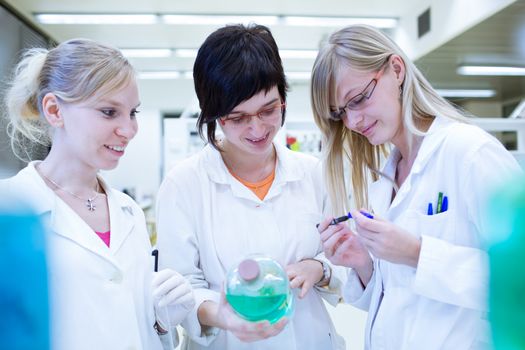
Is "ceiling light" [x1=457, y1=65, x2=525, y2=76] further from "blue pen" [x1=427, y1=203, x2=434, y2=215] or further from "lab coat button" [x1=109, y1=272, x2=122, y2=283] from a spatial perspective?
"lab coat button" [x1=109, y1=272, x2=122, y2=283]

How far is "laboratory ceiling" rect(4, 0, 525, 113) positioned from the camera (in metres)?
5.13

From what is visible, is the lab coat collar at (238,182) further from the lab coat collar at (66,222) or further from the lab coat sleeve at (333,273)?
the lab coat collar at (66,222)

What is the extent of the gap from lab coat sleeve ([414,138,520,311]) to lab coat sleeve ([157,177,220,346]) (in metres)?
0.62

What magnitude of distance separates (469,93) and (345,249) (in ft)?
30.5

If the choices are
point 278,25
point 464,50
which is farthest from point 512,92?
point 278,25

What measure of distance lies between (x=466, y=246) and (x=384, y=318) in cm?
30

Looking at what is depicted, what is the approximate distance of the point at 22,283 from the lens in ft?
1.05

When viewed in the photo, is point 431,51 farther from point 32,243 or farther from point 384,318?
point 32,243

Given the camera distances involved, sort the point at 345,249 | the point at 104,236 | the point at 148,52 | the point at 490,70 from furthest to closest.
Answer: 1. the point at 148,52
2. the point at 490,70
3. the point at 345,249
4. the point at 104,236

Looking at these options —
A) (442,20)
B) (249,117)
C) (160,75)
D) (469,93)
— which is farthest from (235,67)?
(469,93)

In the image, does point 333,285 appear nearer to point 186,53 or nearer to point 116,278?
point 116,278

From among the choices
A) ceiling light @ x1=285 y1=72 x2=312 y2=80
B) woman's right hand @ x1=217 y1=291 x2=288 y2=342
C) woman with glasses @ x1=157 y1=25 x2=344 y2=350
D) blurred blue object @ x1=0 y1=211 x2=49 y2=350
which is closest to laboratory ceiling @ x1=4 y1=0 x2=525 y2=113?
ceiling light @ x1=285 y1=72 x2=312 y2=80

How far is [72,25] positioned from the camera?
6.15m

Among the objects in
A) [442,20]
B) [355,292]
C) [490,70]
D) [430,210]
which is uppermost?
[442,20]
